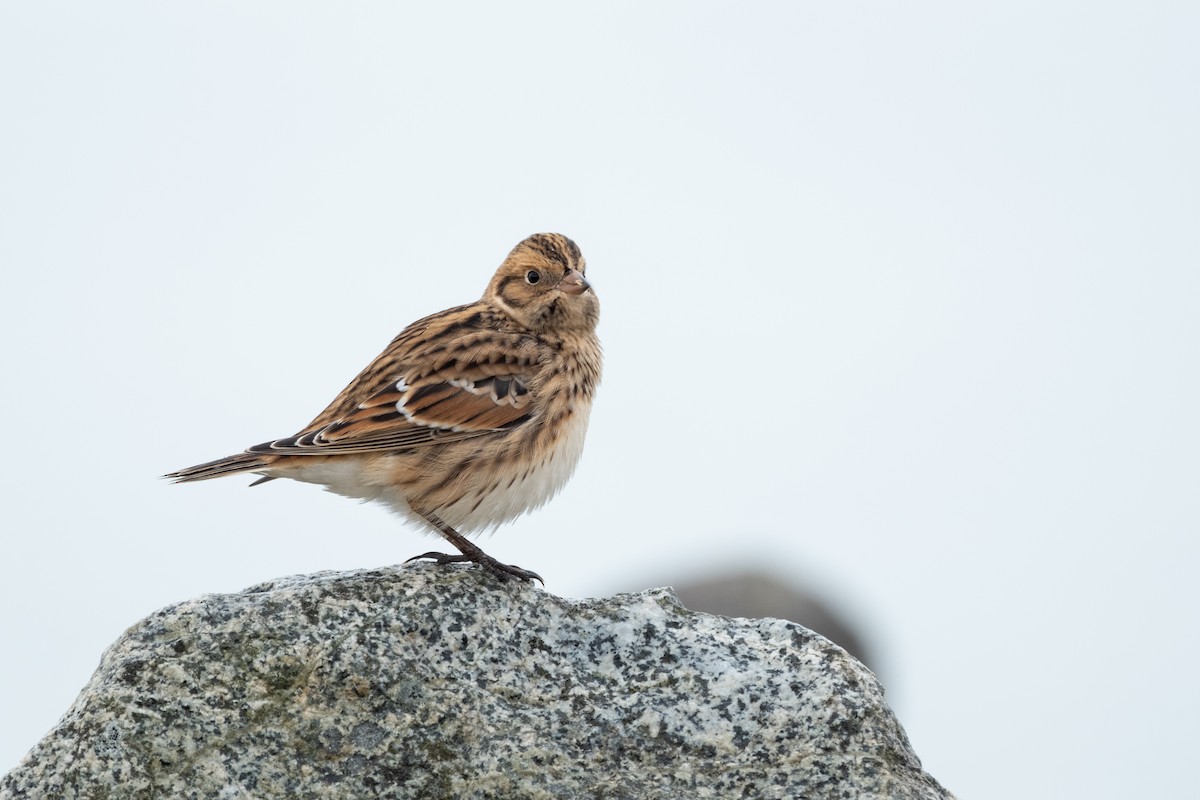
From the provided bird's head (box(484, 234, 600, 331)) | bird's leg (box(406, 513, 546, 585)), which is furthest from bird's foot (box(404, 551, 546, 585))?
bird's head (box(484, 234, 600, 331))

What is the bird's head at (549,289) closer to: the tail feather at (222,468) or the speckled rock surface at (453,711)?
the tail feather at (222,468)

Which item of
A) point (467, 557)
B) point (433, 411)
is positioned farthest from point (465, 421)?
point (467, 557)

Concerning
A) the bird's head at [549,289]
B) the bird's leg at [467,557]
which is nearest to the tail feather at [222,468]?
the bird's leg at [467,557]

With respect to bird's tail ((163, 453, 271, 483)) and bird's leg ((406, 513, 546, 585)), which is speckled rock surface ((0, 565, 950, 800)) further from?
bird's tail ((163, 453, 271, 483))

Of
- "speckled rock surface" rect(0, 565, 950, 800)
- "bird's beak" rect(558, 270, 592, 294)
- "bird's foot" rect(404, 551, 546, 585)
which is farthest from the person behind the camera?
"bird's beak" rect(558, 270, 592, 294)

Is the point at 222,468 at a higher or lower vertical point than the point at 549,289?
lower

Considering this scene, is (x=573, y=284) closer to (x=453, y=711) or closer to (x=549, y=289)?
A: (x=549, y=289)

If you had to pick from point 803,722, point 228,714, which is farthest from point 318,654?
point 803,722
